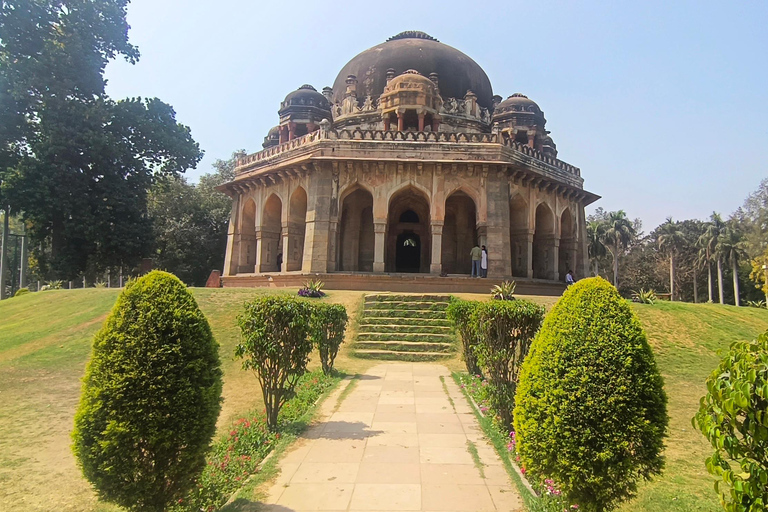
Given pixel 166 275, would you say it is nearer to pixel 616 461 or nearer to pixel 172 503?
pixel 172 503

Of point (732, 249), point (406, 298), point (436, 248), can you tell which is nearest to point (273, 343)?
point (406, 298)

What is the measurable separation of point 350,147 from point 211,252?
1710cm

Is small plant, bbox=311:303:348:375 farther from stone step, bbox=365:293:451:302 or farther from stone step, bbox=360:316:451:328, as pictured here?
stone step, bbox=365:293:451:302

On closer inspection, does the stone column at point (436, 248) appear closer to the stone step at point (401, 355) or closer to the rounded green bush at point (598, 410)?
the stone step at point (401, 355)

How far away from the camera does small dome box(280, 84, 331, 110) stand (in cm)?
2322

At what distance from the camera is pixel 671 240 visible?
41.9m

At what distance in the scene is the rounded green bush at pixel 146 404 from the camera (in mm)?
3201

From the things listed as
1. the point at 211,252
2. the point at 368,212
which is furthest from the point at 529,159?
the point at 211,252

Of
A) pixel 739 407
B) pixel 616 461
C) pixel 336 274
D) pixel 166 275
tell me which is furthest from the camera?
pixel 336 274

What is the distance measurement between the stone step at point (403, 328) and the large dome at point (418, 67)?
48.5 feet

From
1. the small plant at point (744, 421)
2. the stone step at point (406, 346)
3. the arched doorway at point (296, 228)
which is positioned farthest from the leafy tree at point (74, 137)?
the small plant at point (744, 421)

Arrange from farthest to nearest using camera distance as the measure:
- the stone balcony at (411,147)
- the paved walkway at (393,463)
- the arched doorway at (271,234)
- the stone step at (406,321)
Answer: the arched doorway at (271,234) → the stone balcony at (411,147) → the stone step at (406,321) → the paved walkway at (393,463)

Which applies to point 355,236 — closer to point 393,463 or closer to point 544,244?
point 544,244

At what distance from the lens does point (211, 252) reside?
32.1 m
